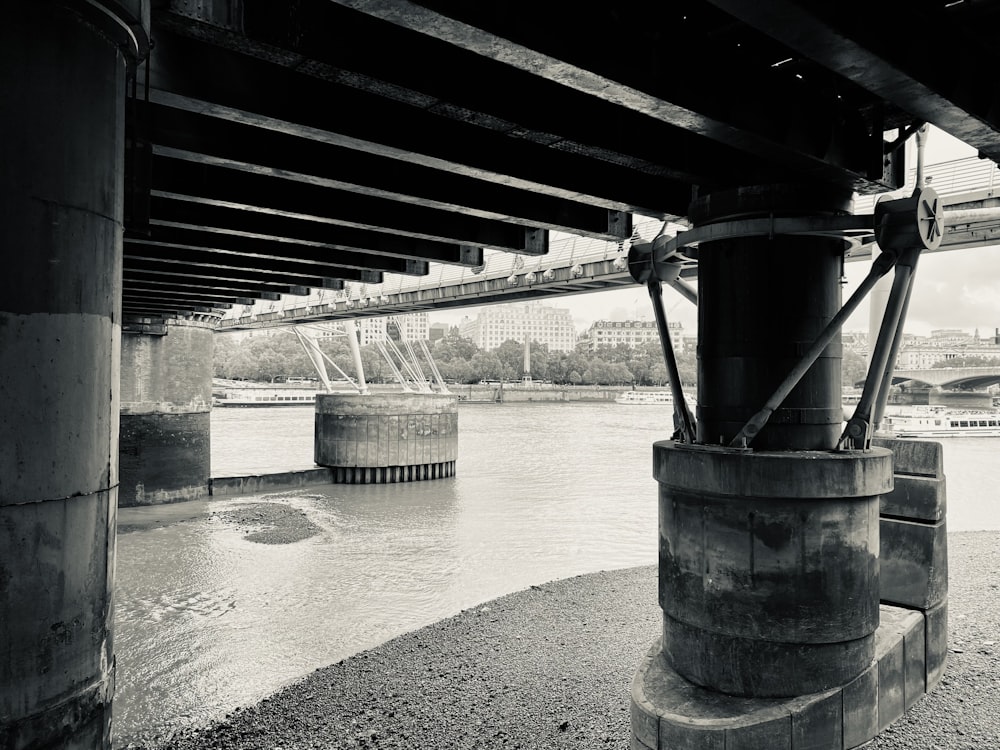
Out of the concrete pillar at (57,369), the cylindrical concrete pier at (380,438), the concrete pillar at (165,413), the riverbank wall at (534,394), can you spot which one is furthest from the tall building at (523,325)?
the concrete pillar at (57,369)

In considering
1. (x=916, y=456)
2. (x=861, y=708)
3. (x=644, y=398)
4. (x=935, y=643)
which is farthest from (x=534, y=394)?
(x=861, y=708)

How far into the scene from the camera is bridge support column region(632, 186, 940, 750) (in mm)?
5938

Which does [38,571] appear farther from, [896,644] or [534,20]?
[896,644]

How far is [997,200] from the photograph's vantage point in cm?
1193

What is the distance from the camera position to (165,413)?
22.3 metres

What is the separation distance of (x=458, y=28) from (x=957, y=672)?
27.8 ft

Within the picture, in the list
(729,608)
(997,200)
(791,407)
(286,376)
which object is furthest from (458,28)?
(286,376)

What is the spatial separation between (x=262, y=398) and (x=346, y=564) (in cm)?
7740

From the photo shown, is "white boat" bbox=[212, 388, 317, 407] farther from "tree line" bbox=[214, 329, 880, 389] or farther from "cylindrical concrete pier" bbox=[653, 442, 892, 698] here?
"cylindrical concrete pier" bbox=[653, 442, 892, 698]

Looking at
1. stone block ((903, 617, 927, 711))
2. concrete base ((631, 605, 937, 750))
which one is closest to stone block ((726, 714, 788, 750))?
concrete base ((631, 605, 937, 750))

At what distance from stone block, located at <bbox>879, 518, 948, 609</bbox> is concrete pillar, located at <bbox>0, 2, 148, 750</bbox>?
7.99 m

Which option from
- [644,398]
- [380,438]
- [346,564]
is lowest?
[346,564]

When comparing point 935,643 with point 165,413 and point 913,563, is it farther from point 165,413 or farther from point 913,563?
point 165,413

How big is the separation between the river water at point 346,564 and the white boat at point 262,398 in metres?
56.6
